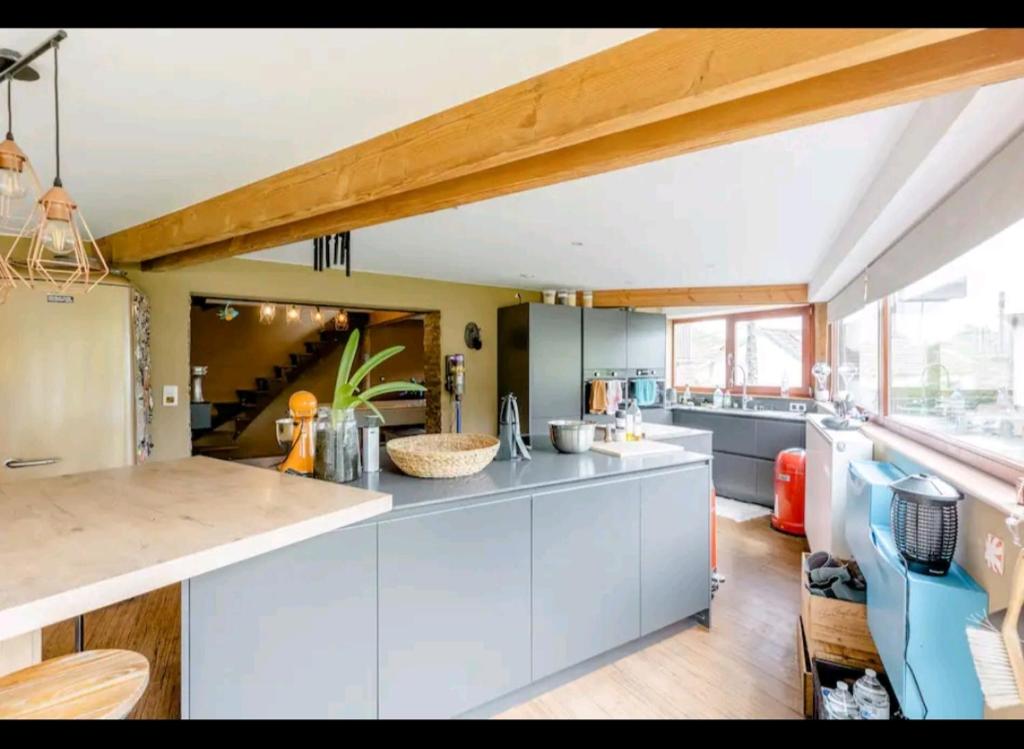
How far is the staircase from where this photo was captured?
700 cm

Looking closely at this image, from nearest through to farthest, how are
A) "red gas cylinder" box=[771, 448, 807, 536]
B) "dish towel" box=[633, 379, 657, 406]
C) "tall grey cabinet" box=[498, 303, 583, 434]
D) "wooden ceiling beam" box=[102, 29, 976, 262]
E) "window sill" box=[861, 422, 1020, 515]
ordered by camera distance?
"wooden ceiling beam" box=[102, 29, 976, 262]
"window sill" box=[861, 422, 1020, 515]
"red gas cylinder" box=[771, 448, 807, 536]
"tall grey cabinet" box=[498, 303, 583, 434]
"dish towel" box=[633, 379, 657, 406]

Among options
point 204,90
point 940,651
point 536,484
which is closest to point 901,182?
point 940,651

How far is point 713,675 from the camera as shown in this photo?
7.14 ft

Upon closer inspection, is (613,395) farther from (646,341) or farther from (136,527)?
(136,527)

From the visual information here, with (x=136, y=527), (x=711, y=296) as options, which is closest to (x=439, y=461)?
(x=136, y=527)

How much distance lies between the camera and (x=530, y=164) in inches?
67.7

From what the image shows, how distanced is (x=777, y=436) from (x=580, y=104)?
13.9 ft

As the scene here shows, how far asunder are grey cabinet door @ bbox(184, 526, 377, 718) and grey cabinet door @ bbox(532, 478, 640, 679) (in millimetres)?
682

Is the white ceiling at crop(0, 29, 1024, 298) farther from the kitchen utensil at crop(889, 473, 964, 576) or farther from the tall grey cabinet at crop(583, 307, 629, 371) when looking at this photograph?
the tall grey cabinet at crop(583, 307, 629, 371)

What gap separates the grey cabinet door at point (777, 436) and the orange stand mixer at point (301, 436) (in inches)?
165

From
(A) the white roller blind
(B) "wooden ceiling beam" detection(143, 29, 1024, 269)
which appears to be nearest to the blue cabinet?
(A) the white roller blind

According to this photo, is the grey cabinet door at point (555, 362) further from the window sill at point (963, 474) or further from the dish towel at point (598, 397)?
the window sill at point (963, 474)

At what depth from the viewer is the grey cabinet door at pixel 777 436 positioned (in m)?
4.51
